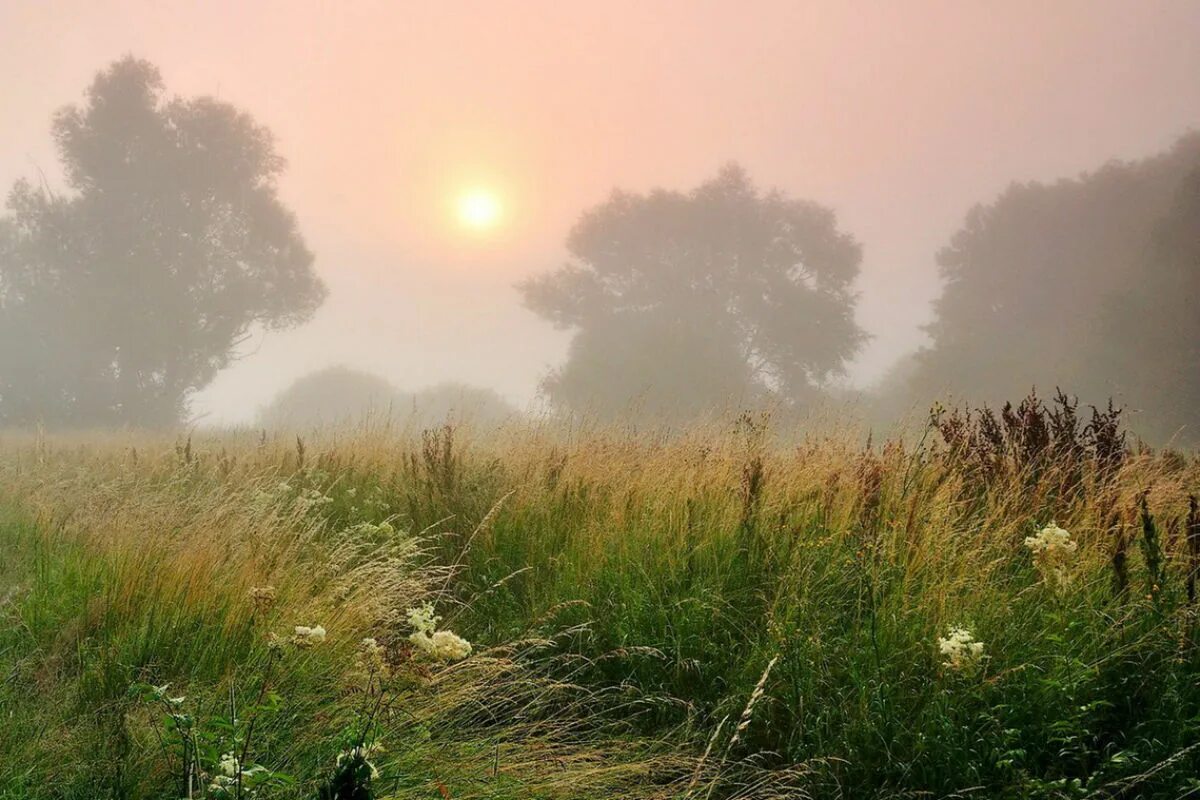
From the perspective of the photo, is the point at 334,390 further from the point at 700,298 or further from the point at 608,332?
the point at 700,298

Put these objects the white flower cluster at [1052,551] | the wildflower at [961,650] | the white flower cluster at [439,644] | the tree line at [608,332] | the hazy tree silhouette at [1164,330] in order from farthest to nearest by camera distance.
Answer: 1. the tree line at [608,332]
2. the hazy tree silhouette at [1164,330]
3. the white flower cluster at [1052,551]
4. the wildflower at [961,650]
5. the white flower cluster at [439,644]

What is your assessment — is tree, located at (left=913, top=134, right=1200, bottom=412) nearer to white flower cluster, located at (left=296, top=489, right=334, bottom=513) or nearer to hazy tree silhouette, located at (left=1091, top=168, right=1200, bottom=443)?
hazy tree silhouette, located at (left=1091, top=168, right=1200, bottom=443)

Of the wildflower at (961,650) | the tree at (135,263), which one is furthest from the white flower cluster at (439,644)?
the tree at (135,263)

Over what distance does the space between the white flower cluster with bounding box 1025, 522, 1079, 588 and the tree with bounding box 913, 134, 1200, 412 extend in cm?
2371

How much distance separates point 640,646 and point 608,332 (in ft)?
99.7

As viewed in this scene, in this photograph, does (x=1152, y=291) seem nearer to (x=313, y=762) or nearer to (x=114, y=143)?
(x=313, y=762)

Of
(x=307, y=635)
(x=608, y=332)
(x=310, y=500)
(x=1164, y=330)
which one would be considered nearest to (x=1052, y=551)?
(x=307, y=635)

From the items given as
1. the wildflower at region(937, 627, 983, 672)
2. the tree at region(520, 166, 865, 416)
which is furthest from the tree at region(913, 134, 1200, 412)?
the wildflower at region(937, 627, 983, 672)

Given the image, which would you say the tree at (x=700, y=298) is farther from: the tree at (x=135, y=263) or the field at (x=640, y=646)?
the field at (x=640, y=646)

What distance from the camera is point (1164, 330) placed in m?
21.7

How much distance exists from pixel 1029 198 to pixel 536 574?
109 ft

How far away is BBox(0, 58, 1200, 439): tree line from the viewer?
25.7m

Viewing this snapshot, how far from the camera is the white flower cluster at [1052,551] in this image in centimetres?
296

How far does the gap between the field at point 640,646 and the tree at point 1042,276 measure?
2330 centimetres
